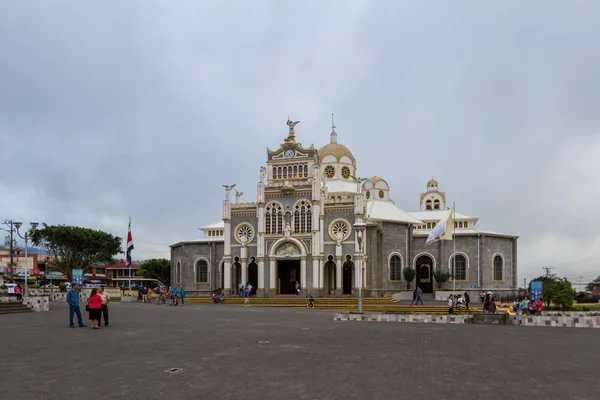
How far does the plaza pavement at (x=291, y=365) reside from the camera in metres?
10.4

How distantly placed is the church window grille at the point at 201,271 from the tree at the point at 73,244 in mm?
15487

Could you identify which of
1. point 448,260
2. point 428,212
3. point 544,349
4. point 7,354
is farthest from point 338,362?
point 428,212

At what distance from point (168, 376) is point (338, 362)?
14.1 feet

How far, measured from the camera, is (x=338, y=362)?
552 inches

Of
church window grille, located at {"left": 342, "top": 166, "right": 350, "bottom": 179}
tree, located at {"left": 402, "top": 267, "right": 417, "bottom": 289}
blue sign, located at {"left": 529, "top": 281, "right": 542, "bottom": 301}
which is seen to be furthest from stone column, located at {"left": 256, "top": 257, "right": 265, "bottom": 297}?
blue sign, located at {"left": 529, "top": 281, "right": 542, "bottom": 301}

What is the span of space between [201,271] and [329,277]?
53.2 feet

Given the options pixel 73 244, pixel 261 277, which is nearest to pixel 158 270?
pixel 73 244

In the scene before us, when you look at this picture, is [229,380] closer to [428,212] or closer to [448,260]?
[448,260]

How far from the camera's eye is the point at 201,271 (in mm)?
66000

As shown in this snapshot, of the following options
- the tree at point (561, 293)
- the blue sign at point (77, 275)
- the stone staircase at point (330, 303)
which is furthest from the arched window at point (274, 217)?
the tree at point (561, 293)

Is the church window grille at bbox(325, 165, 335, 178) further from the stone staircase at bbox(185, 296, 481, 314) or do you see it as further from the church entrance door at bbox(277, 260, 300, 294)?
the stone staircase at bbox(185, 296, 481, 314)

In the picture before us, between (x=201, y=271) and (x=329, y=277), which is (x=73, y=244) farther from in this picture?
(x=329, y=277)

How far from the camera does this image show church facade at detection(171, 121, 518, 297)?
185 ft

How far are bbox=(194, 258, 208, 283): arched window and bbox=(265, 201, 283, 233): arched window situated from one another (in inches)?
449
